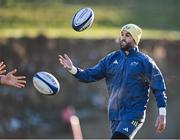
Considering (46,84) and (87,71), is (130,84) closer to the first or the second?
(87,71)

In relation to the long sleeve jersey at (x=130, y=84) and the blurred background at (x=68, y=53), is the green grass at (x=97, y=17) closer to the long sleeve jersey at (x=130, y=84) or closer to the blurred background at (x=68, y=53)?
the blurred background at (x=68, y=53)

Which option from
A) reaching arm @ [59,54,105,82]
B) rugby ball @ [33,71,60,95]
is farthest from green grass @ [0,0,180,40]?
reaching arm @ [59,54,105,82]

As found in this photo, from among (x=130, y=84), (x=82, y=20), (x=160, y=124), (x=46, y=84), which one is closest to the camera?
(x=160, y=124)

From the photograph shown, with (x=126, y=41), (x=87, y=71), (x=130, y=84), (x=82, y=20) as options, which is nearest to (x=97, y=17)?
(x=82, y=20)

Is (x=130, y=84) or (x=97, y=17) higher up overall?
(x=97, y=17)

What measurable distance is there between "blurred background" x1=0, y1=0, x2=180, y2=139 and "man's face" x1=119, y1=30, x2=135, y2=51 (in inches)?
298

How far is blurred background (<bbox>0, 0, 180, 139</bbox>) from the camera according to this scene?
66.5 ft

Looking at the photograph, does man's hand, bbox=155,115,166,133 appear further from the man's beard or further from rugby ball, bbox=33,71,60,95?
rugby ball, bbox=33,71,60,95

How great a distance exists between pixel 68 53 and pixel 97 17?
4.19 meters

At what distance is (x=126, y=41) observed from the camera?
10258 millimetres

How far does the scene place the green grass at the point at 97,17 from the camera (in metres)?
23.0

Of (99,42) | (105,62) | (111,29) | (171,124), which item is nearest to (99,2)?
(111,29)

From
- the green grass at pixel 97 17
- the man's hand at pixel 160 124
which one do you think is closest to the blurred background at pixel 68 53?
the green grass at pixel 97 17

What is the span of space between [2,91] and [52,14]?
17.2ft
